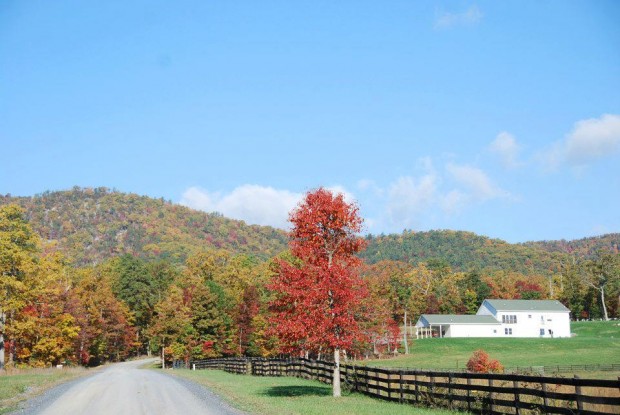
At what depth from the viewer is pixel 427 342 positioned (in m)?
104

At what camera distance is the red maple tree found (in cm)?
2353

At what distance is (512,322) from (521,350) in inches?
1041

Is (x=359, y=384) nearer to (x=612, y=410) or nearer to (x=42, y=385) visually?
(x=612, y=410)

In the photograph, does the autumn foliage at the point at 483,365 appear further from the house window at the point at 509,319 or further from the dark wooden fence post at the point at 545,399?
the house window at the point at 509,319

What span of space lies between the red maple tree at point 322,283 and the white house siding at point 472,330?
9440 centimetres

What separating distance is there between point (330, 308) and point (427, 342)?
3352 inches

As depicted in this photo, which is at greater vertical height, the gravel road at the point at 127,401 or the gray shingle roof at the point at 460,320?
the gravel road at the point at 127,401

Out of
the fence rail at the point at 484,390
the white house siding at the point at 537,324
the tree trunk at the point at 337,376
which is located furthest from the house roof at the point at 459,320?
the tree trunk at the point at 337,376

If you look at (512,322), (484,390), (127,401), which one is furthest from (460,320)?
(484,390)

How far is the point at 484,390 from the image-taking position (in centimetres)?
1703

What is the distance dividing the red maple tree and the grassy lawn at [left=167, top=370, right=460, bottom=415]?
1981 mm

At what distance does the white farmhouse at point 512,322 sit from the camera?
11356 centimetres

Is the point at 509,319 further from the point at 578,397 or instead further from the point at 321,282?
the point at 578,397

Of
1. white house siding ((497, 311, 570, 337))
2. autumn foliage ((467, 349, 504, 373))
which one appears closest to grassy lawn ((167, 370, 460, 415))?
autumn foliage ((467, 349, 504, 373))
